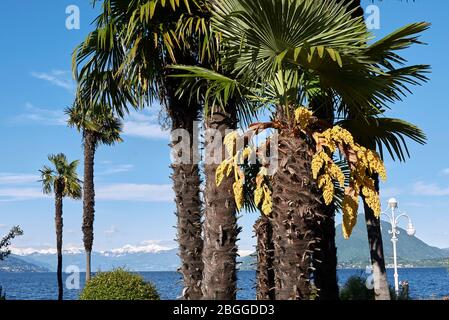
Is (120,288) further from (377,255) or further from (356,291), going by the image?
(377,255)

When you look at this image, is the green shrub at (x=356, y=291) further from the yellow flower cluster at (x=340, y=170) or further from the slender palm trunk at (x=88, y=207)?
the slender palm trunk at (x=88, y=207)

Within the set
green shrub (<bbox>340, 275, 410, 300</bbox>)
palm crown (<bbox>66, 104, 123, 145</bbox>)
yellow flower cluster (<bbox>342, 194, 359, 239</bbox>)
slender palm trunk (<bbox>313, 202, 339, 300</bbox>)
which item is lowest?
green shrub (<bbox>340, 275, 410, 300</bbox>)

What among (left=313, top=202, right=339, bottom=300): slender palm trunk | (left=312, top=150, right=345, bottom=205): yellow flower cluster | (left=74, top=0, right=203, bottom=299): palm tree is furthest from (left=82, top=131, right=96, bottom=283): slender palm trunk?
(left=312, top=150, right=345, bottom=205): yellow flower cluster

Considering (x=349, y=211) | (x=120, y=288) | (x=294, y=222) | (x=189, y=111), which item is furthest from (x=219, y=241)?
(x=120, y=288)

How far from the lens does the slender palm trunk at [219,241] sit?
9.14m

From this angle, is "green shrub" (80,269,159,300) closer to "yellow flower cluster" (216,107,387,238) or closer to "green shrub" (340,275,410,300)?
"green shrub" (340,275,410,300)

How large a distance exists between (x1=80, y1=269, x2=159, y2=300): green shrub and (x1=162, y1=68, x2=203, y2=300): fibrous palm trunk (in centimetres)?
514

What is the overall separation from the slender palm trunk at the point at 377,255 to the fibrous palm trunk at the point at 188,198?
12.9 feet

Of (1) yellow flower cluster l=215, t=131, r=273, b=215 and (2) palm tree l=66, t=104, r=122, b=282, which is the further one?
(2) palm tree l=66, t=104, r=122, b=282

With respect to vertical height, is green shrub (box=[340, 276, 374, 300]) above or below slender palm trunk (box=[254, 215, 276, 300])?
below

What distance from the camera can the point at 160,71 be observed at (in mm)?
10977

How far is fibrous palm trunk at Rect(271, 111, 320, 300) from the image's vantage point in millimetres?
7695

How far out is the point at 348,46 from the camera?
767 cm
